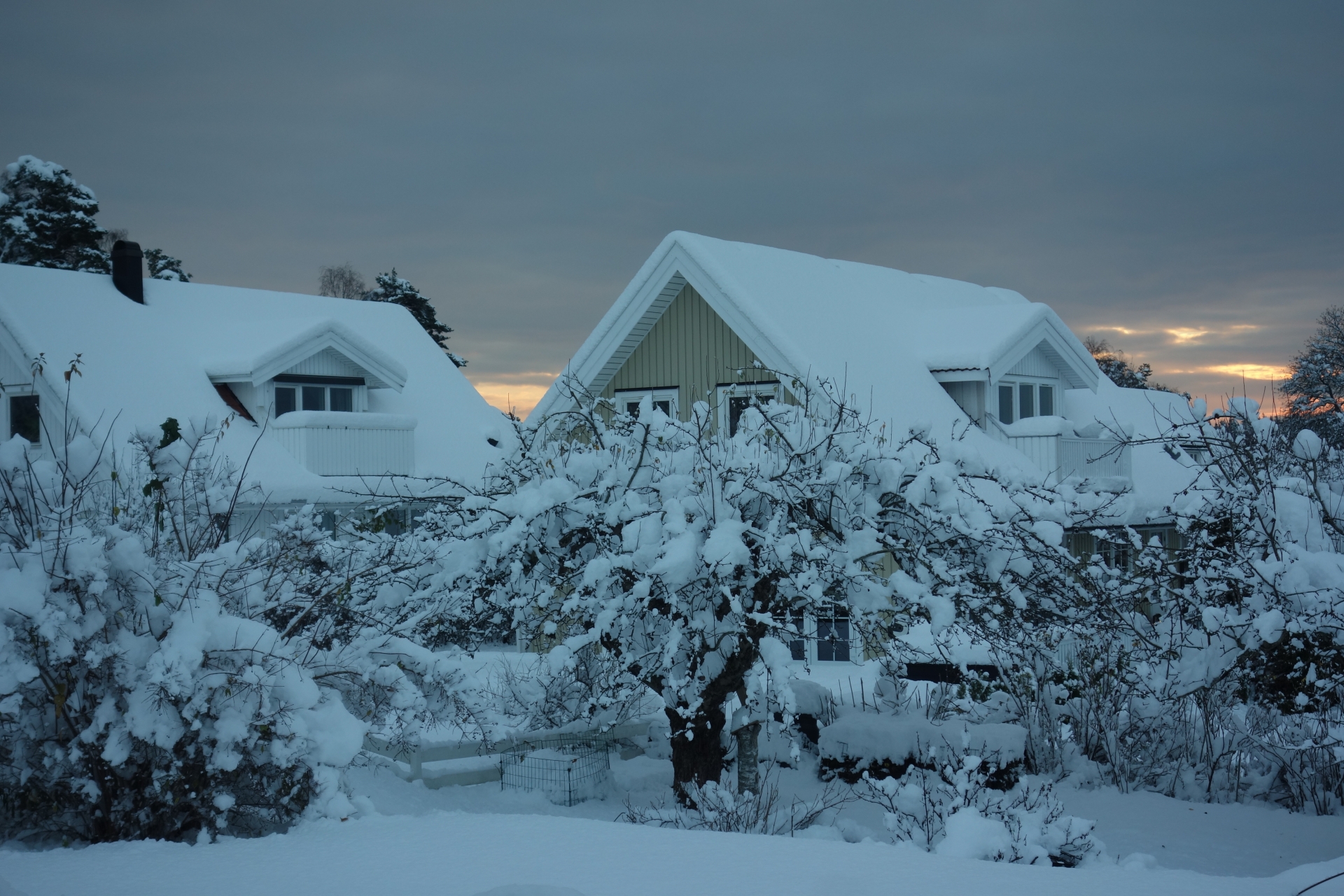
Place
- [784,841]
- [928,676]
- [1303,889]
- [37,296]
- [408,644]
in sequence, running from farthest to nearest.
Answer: [37,296], [928,676], [408,644], [784,841], [1303,889]

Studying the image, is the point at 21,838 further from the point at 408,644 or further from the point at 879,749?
the point at 879,749

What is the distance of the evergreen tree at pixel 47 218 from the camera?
105ft

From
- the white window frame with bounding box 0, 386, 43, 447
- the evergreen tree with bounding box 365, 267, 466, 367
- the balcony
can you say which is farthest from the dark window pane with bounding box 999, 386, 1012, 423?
the evergreen tree with bounding box 365, 267, 466, 367

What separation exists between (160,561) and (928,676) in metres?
7.22

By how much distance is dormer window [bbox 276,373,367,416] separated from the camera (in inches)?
765

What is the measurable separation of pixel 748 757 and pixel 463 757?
10.6 ft

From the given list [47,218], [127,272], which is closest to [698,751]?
[127,272]

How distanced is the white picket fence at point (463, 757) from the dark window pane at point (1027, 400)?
1023cm

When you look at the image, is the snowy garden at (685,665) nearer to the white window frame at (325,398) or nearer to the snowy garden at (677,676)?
the snowy garden at (677,676)

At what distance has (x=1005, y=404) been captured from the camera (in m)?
17.7

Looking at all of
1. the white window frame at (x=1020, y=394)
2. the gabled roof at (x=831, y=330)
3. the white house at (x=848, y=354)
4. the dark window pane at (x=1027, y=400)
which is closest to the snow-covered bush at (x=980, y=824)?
the gabled roof at (x=831, y=330)

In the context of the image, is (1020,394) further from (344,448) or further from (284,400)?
(284,400)

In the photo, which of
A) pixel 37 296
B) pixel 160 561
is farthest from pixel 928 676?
pixel 37 296

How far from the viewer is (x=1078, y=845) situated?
631 cm
